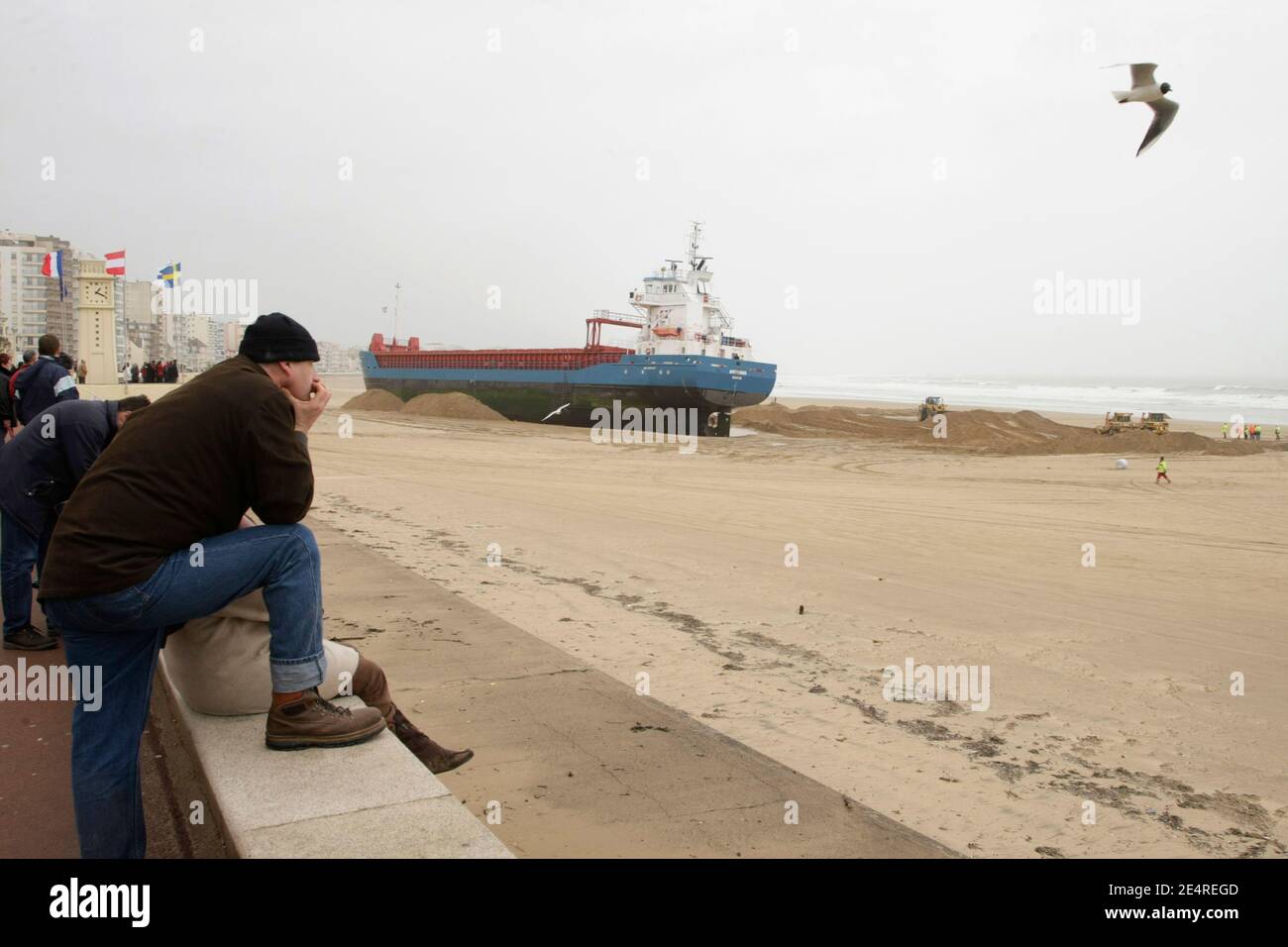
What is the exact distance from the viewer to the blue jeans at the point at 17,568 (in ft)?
14.7

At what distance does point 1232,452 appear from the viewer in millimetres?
20922


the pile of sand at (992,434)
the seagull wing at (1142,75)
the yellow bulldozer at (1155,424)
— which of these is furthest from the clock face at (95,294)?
the yellow bulldozer at (1155,424)

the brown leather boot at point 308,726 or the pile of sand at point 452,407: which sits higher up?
the pile of sand at point 452,407

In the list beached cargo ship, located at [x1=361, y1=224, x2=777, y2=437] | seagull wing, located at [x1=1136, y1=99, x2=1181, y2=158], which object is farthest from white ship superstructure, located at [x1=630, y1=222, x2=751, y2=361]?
seagull wing, located at [x1=1136, y1=99, x2=1181, y2=158]

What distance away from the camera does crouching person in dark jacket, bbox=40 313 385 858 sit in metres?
2.18

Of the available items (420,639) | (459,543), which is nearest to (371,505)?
(459,543)

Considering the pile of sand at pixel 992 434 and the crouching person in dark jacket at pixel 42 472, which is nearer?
the crouching person in dark jacket at pixel 42 472

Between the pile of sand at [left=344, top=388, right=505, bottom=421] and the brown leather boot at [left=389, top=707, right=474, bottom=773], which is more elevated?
the pile of sand at [left=344, top=388, right=505, bottom=421]

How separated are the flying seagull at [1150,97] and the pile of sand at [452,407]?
2609 cm

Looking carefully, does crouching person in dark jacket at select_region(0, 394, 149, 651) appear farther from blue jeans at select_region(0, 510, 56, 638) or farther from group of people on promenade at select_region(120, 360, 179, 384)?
group of people on promenade at select_region(120, 360, 179, 384)

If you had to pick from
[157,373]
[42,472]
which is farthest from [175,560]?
[157,373]

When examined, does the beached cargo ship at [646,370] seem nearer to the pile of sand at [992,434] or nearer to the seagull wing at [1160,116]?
the pile of sand at [992,434]

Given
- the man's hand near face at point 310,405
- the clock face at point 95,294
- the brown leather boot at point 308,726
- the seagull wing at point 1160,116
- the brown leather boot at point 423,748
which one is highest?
the clock face at point 95,294
